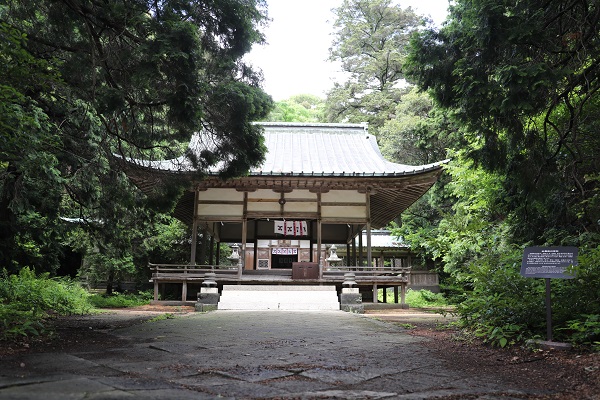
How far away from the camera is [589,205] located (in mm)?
6395

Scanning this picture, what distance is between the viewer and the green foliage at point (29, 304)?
5227 mm

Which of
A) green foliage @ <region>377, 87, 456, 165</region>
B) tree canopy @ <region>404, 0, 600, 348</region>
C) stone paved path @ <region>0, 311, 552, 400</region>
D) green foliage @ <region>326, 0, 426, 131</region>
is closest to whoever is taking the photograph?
stone paved path @ <region>0, 311, 552, 400</region>

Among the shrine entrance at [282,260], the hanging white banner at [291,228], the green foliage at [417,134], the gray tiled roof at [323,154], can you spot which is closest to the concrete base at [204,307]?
the gray tiled roof at [323,154]

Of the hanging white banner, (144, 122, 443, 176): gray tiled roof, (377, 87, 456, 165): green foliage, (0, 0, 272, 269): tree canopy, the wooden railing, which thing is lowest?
the wooden railing

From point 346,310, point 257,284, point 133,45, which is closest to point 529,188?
point 133,45

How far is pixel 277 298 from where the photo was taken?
12930 millimetres

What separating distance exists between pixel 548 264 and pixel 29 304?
8409mm

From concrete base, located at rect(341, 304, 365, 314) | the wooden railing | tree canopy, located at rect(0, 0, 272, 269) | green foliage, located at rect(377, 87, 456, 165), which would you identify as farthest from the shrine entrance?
tree canopy, located at rect(0, 0, 272, 269)

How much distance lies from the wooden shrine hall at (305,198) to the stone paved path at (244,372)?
803 centimetres

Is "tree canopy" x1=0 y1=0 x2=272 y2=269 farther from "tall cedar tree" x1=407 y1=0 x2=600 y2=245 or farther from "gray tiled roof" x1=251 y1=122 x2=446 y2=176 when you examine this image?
"gray tiled roof" x1=251 y1=122 x2=446 y2=176

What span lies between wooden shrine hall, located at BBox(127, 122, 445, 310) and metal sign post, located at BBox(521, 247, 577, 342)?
8785mm

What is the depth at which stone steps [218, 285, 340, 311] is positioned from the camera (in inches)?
487

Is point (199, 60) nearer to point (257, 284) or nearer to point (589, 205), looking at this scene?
point (589, 205)

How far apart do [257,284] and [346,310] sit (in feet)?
11.8
